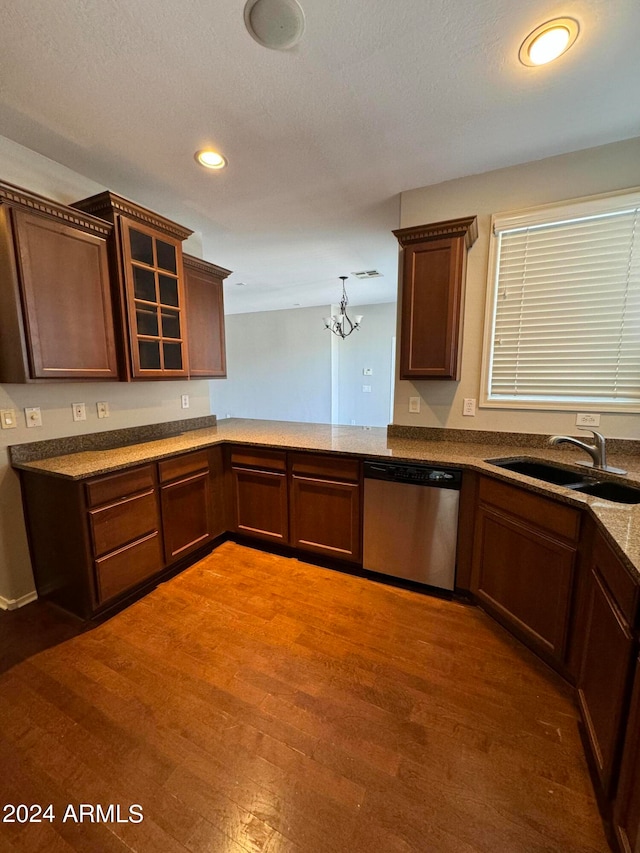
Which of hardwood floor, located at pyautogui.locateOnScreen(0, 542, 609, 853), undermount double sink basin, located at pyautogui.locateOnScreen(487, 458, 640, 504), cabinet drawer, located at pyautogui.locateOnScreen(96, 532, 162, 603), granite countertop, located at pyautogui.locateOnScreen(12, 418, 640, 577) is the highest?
granite countertop, located at pyautogui.locateOnScreen(12, 418, 640, 577)

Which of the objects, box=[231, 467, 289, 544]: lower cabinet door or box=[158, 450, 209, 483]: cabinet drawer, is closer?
box=[158, 450, 209, 483]: cabinet drawer

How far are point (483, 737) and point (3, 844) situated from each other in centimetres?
164

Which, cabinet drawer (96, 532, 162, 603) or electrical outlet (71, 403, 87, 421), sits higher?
electrical outlet (71, 403, 87, 421)

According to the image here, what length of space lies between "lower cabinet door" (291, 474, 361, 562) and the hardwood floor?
435 mm

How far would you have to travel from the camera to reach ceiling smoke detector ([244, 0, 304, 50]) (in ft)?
3.98

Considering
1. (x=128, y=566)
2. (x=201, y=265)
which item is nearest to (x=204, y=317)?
(x=201, y=265)

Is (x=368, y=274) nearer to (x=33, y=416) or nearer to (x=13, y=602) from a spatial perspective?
(x=33, y=416)

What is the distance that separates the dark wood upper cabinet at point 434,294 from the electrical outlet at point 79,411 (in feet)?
7.35

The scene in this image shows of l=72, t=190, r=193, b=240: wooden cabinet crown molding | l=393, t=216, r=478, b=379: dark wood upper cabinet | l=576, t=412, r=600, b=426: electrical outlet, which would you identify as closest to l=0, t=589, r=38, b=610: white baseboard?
l=72, t=190, r=193, b=240: wooden cabinet crown molding

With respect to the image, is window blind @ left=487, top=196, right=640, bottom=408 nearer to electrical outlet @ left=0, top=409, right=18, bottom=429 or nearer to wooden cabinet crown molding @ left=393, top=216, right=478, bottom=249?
wooden cabinet crown molding @ left=393, top=216, right=478, bottom=249

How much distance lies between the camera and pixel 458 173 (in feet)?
7.45

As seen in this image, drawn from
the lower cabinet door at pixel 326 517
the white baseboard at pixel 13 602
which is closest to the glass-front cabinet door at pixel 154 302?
the lower cabinet door at pixel 326 517

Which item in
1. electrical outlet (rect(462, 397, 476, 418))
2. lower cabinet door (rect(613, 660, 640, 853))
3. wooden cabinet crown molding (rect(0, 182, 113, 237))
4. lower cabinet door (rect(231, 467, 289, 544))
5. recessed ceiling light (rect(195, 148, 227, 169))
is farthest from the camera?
lower cabinet door (rect(231, 467, 289, 544))

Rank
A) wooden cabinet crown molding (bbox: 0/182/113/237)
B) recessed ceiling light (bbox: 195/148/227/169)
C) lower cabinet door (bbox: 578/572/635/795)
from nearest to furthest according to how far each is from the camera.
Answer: lower cabinet door (bbox: 578/572/635/795)
wooden cabinet crown molding (bbox: 0/182/113/237)
recessed ceiling light (bbox: 195/148/227/169)
